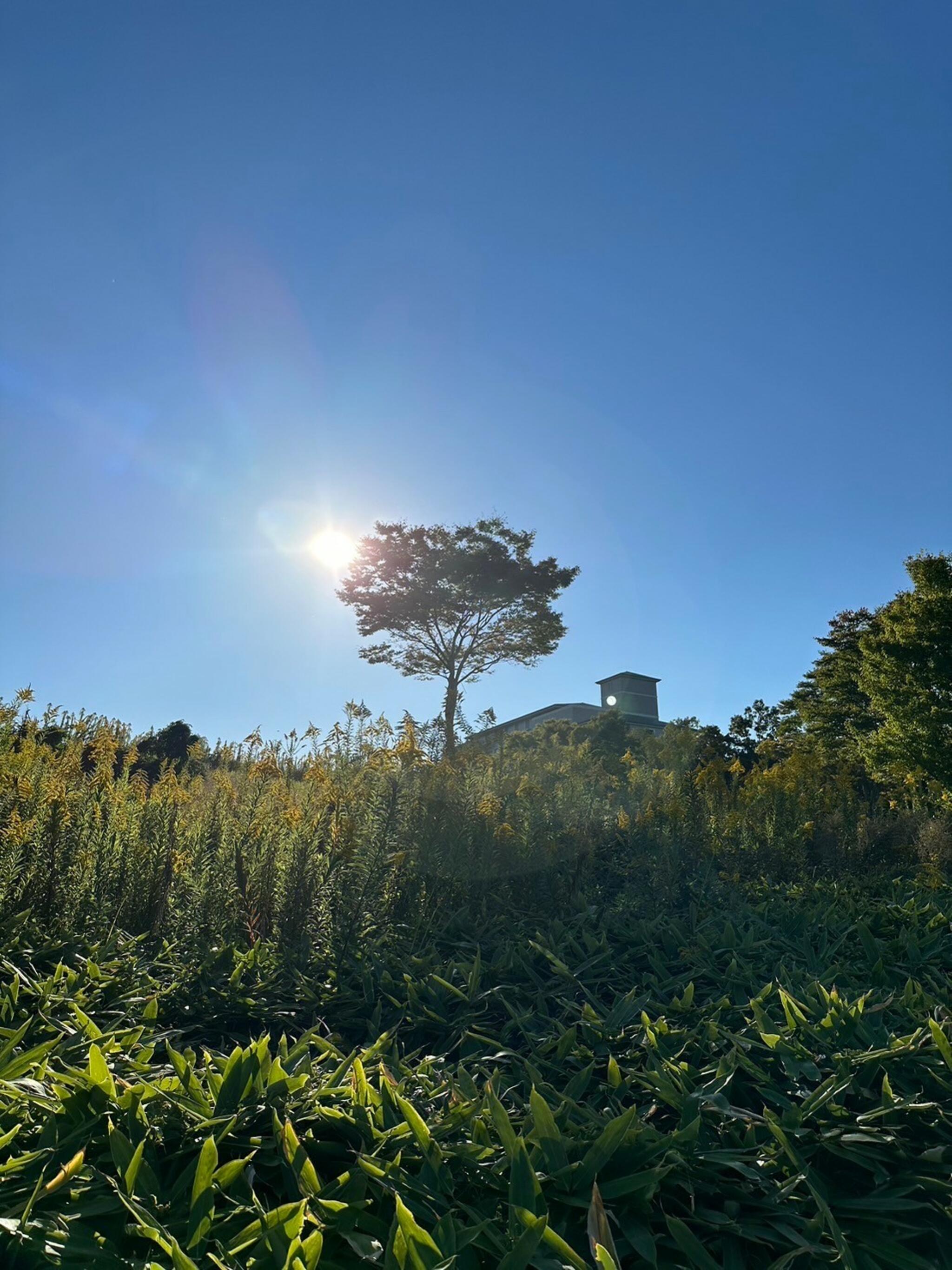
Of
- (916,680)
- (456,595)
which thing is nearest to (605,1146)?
(916,680)

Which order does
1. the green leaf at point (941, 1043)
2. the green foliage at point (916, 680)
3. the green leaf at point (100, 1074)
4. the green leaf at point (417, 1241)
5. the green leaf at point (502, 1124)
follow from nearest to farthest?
the green leaf at point (417, 1241)
the green leaf at point (502, 1124)
the green leaf at point (100, 1074)
the green leaf at point (941, 1043)
the green foliage at point (916, 680)

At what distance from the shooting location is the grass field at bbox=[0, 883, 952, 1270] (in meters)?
1.21

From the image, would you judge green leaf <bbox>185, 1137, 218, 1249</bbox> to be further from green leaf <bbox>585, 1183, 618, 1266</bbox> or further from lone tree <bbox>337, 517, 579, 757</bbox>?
lone tree <bbox>337, 517, 579, 757</bbox>

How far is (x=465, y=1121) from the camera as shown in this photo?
60.1 inches

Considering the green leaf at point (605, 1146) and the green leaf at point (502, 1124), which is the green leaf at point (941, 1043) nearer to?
the green leaf at point (605, 1146)

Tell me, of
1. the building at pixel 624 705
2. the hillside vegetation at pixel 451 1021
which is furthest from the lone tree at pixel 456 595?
the hillside vegetation at pixel 451 1021

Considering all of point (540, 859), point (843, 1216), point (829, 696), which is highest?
point (829, 696)

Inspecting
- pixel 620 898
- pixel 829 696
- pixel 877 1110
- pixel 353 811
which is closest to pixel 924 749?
pixel 620 898

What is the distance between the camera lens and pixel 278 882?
10.3 feet

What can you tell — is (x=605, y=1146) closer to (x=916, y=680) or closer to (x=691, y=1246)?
(x=691, y=1246)

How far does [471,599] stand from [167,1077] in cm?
1830

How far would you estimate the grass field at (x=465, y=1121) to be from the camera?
1.21 metres

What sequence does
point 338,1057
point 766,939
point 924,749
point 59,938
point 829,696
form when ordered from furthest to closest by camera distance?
point 829,696, point 924,749, point 766,939, point 59,938, point 338,1057

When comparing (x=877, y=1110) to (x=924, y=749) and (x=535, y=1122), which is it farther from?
(x=924, y=749)
